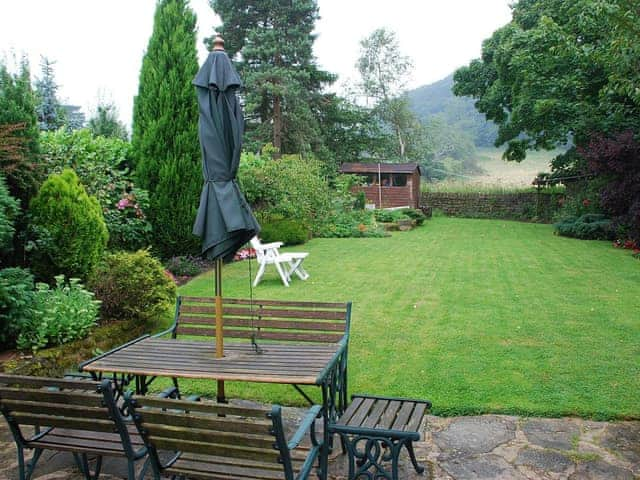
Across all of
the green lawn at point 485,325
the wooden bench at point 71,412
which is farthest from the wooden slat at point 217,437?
the green lawn at point 485,325

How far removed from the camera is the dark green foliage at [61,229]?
244 inches

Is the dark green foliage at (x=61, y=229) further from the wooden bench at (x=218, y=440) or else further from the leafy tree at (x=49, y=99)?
the leafy tree at (x=49, y=99)

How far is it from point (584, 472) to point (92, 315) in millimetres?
4705

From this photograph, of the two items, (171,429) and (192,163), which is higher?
(192,163)

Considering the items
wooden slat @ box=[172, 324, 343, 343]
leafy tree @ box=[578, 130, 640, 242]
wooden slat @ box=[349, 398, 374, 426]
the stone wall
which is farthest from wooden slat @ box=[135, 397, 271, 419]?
the stone wall

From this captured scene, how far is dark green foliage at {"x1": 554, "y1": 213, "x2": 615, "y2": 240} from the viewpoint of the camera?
17344mm

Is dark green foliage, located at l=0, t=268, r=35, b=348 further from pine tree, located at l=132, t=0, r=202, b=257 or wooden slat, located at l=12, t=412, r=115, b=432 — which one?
pine tree, located at l=132, t=0, r=202, b=257

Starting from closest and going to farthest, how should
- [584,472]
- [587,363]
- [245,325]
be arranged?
[584,472] → [245,325] → [587,363]

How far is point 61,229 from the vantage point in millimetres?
6230

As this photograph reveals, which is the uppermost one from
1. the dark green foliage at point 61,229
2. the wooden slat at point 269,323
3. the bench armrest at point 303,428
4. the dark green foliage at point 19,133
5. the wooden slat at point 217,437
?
the dark green foliage at point 19,133

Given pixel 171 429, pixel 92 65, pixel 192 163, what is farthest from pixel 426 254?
pixel 92 65

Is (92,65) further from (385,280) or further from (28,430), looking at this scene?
(28,430)

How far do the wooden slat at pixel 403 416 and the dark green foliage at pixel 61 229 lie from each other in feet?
14.5

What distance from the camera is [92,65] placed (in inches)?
872
